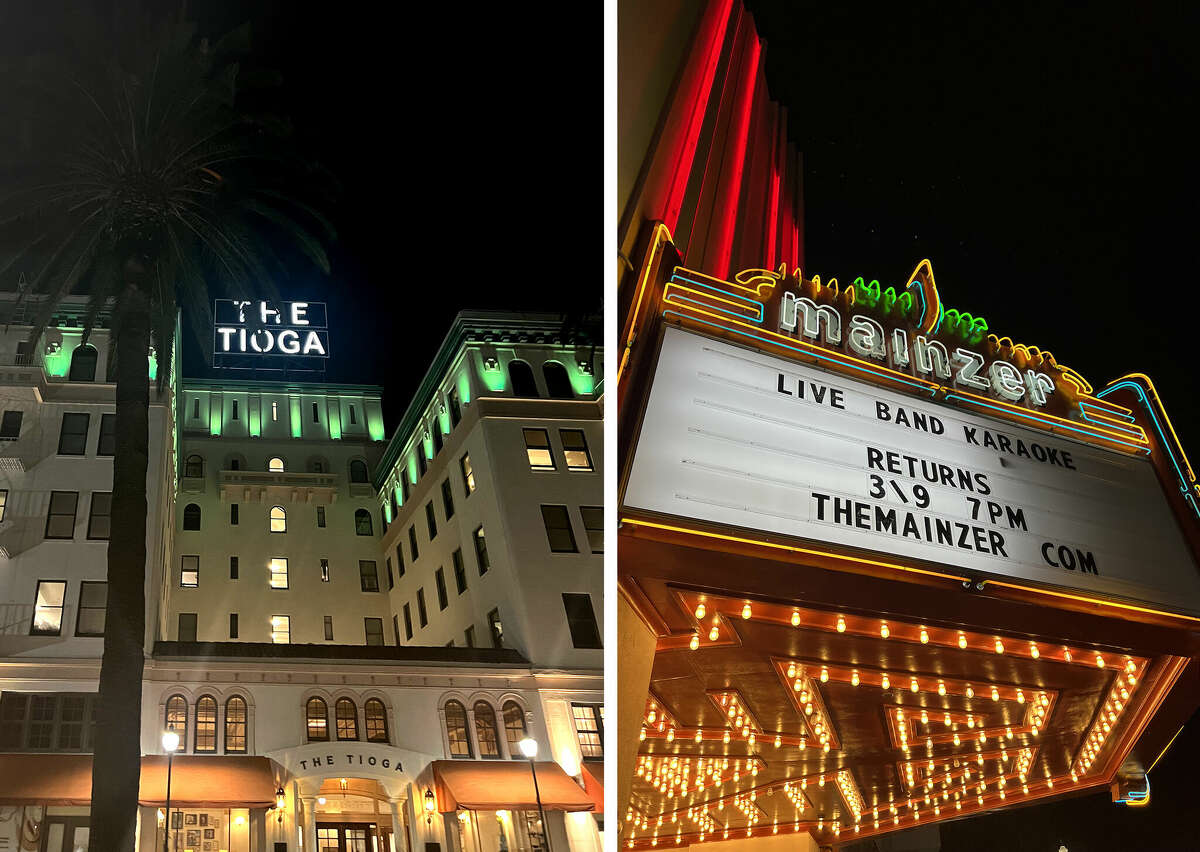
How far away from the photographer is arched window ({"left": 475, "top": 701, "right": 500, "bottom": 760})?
20.4 metres

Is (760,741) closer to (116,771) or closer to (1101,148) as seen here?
(1101,148)

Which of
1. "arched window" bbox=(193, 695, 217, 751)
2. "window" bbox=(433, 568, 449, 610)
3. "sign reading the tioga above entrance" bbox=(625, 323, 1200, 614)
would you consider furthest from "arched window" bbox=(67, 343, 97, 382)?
"sign reading the tioga above entrance" bbox=(625, 323, 1200, 614)

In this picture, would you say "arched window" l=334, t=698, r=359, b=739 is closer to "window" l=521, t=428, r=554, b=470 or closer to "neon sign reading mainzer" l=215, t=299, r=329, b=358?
"window" l=521, t=428, r=554, b=470

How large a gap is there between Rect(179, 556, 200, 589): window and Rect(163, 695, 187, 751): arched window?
21.6ft

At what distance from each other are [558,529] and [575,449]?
201 centimetres

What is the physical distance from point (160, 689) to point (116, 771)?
24.9 feet

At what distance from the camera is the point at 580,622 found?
21.8 m

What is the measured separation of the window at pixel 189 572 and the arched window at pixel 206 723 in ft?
21.1

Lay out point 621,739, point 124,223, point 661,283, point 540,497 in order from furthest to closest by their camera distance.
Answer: point 540,497 → point 124,223 → point 661,283 → point 621,739

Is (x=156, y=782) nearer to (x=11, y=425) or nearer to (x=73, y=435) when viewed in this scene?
(x=73, y=435)

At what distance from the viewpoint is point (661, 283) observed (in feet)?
17.0

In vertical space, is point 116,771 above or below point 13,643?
below

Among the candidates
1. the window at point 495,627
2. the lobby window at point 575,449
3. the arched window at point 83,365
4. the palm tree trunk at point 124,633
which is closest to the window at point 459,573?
the window at point 495,627

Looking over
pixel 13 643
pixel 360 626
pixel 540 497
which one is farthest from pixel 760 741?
pixel 360 626
